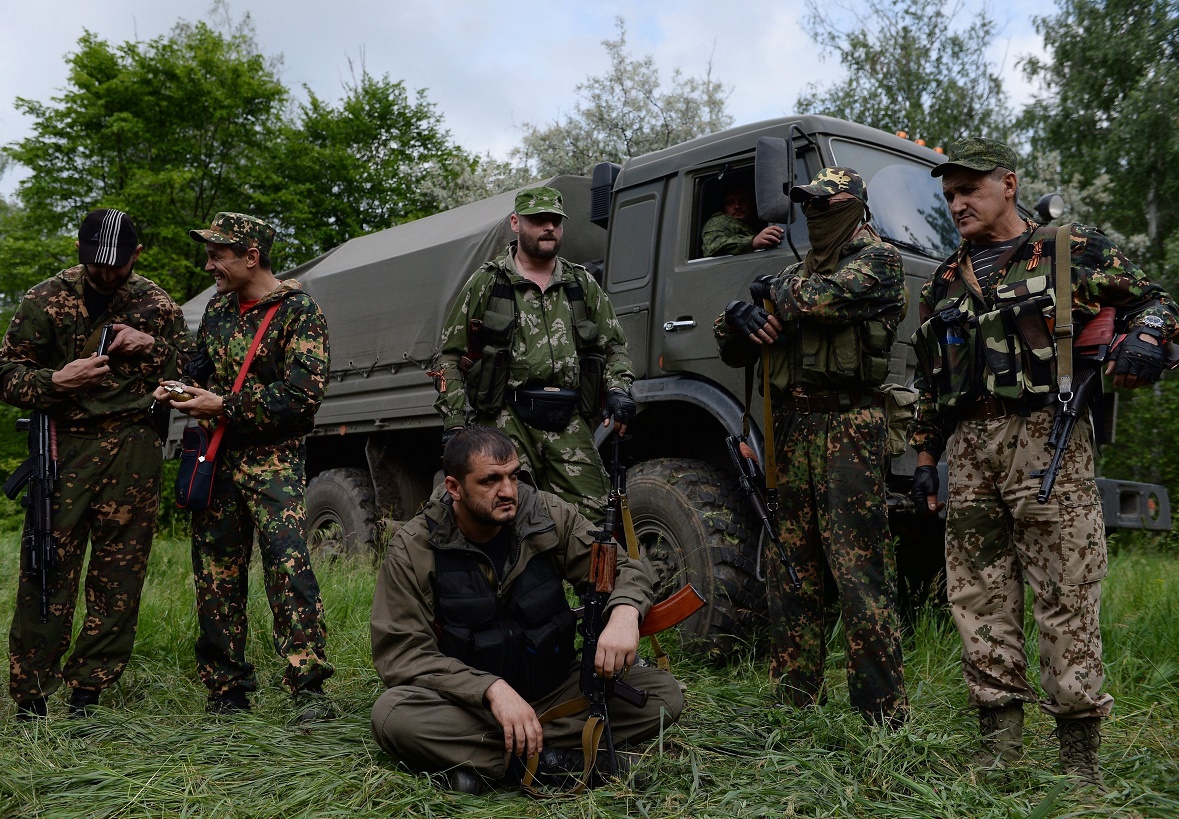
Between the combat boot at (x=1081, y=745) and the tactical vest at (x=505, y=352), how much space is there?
7.19ft

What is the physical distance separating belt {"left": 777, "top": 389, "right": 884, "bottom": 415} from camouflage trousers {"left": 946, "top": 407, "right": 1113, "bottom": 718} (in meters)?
0.36

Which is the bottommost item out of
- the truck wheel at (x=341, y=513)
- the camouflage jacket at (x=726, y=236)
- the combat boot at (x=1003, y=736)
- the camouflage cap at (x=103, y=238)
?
the combat boot at (x=1003, y=736)

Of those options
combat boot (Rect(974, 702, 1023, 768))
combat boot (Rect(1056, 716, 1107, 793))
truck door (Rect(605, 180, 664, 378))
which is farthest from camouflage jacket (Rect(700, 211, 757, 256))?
combat boot (Rect(1056, 716, 1107, 793))

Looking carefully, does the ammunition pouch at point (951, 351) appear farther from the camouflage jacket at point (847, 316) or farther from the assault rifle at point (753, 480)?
the assault rifle at point (753, 480)

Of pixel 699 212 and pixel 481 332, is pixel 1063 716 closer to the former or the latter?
pixel 481 332

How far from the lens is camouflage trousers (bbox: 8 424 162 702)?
4.08 m

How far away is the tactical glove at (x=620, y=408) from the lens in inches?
162

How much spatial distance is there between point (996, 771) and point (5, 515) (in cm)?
1688

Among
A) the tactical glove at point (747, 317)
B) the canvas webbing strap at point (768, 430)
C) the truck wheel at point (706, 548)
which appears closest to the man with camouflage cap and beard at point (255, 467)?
the truck wheel at point (706, 548)

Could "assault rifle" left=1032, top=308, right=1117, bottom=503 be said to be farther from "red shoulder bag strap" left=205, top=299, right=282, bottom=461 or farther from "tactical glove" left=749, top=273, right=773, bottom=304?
"red shoulder bag strap" left=205, top=299, right=282, bottom=461

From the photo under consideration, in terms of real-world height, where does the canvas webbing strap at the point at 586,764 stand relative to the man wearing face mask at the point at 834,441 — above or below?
below

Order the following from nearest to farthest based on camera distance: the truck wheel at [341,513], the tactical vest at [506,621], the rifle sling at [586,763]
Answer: the rifle sling at [586,763], the tactical vest at [506,621], the truck wheel at [341,513]

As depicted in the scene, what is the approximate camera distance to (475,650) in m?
3.26

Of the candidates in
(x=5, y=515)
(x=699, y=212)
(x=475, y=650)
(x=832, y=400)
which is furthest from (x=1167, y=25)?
(x=5, y=515)
